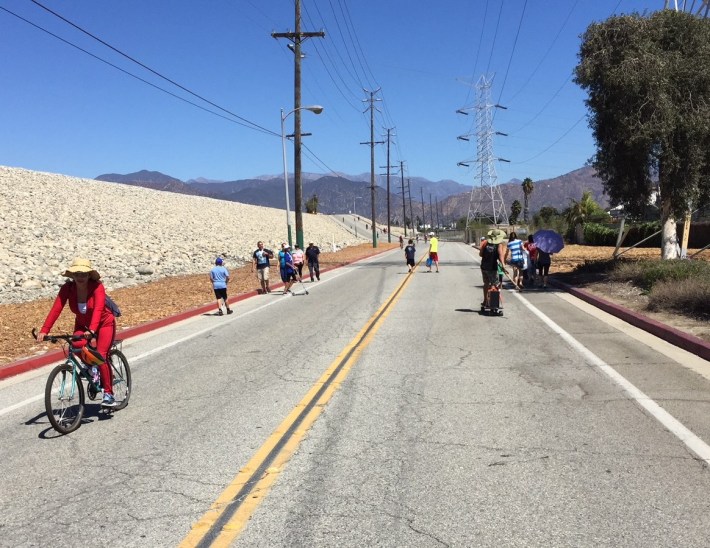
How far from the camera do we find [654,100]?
15.8 m

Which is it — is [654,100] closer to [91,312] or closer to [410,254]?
[410,254]

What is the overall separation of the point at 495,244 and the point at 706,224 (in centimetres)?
3083

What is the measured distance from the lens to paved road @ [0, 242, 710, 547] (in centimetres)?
372

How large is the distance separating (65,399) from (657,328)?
889cm

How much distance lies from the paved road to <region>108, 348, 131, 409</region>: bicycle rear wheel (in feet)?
0.76

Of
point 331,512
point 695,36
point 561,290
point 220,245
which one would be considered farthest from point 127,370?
point 220,245

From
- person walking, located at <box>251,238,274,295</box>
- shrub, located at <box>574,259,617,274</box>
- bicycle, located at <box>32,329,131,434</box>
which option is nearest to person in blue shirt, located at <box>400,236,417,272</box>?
shrub, located at <box>574,259,617,274</box>

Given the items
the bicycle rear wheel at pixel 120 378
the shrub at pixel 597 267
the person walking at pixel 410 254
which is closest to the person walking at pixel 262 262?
the person walking at pixel 410 254

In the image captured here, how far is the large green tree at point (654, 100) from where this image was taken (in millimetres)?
15867

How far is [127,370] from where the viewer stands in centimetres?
675

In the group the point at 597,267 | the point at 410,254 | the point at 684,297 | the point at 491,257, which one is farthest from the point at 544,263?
the point at 410,254

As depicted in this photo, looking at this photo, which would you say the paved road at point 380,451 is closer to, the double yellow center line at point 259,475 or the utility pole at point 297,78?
the double yellow center line at point 259,475

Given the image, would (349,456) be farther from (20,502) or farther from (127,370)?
(127,370)

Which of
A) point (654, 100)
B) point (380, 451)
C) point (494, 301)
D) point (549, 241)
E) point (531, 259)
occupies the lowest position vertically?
point (380, 451)
